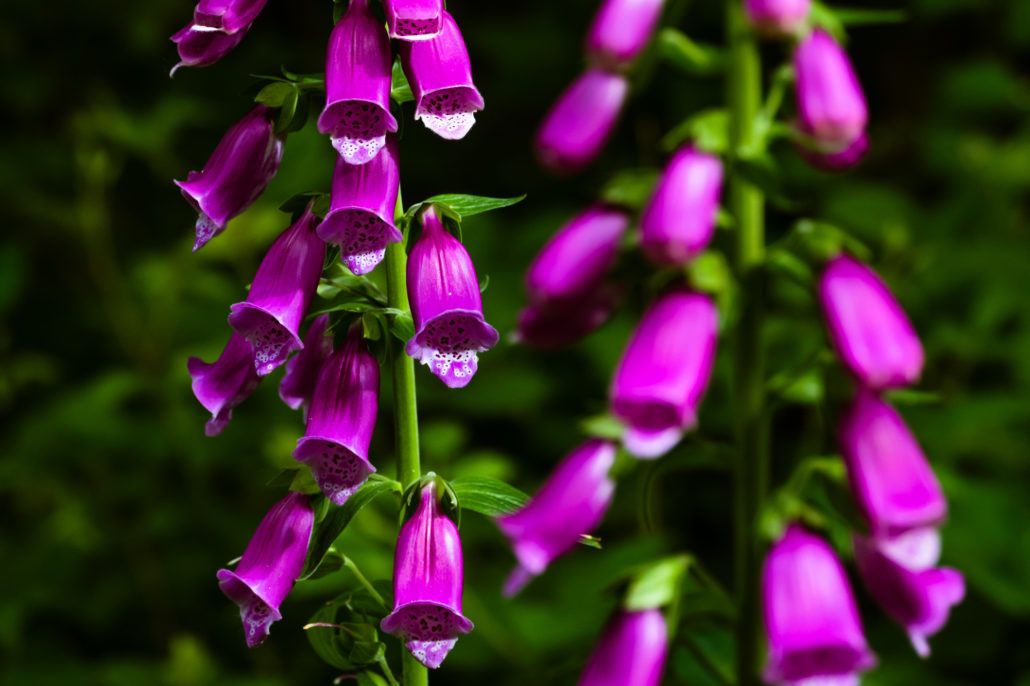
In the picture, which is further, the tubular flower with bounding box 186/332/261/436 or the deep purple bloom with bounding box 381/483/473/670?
the tubular flower with bounding box 186/332/261/436

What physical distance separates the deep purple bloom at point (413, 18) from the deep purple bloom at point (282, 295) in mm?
209

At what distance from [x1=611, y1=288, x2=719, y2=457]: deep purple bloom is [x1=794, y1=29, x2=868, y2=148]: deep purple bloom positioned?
0.15m

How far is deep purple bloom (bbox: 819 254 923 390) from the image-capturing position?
84 cm

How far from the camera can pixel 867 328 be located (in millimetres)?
859

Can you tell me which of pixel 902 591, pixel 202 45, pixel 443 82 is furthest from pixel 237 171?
pixel 902 591

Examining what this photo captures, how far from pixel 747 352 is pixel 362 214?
388 mm

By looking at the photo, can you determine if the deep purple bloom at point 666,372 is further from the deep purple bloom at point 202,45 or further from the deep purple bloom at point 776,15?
the deep purple bloom at point 202,45

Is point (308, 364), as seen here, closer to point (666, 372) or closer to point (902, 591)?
point (666, 372)

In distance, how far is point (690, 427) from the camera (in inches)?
35.6

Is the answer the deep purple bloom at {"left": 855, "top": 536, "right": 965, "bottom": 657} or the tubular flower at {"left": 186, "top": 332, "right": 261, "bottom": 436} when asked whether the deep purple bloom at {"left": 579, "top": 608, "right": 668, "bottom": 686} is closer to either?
the deep purple bloom at {"left": 855, "top": 536, "right": 965, "bottom": 657}

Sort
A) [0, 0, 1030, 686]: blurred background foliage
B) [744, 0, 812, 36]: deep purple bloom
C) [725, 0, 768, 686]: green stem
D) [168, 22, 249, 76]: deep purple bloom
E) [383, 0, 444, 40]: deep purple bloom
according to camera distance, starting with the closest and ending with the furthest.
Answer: [744, 0, 812, 36]: deep purple bloom, [725, 0, 768, 686]: green stem, [383, 0, 444, 40]: deep purple bloom, [168, 22, 249, 76]: deep purple bloom, [0, 0, 1030, 686]: blurred background foliage

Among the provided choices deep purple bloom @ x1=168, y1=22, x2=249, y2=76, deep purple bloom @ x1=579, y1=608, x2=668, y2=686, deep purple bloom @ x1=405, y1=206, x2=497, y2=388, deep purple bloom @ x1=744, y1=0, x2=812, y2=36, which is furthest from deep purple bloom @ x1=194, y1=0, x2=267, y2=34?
deep purple bloom @ x1=579, y1=608, x2=668, y2=686

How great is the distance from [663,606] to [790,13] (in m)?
0.46

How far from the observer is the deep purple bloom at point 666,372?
2.86 feet
